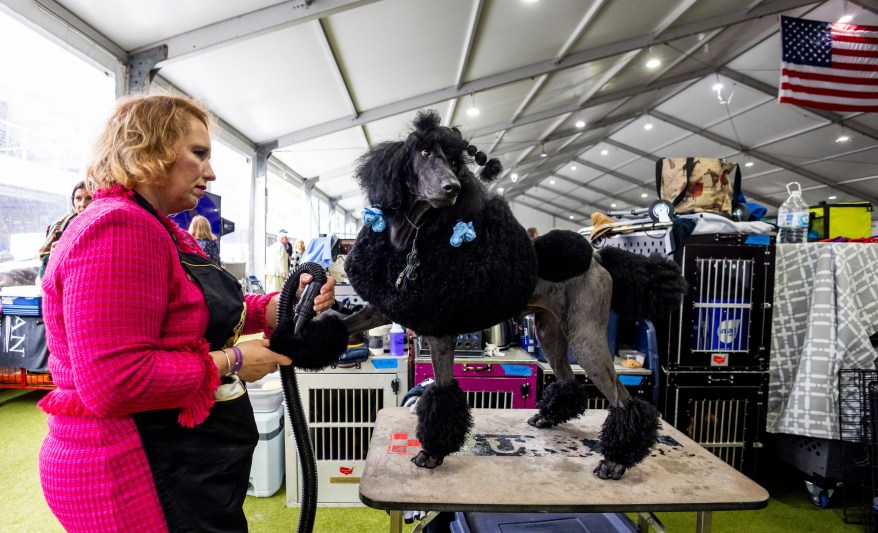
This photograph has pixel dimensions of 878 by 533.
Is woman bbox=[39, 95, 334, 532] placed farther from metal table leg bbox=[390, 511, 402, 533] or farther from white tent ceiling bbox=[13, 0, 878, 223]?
→ metal table leg bbox=[390, 511, 402, 533]

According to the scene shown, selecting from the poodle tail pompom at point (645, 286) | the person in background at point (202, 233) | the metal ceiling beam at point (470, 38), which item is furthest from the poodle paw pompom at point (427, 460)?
the metal ceiling beam at point (470, 38)

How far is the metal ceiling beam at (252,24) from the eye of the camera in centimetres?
345

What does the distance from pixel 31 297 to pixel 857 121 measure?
1298 centimetres

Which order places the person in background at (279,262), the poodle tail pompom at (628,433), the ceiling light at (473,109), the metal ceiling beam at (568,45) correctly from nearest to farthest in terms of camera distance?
the poodle tail pompom at (628,433) < the metal ceiling beam at (568,45) < the person in background at (279,262) < the ceiling light at (473,109)

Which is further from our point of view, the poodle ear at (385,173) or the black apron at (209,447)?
the poodle ear at (385,173)

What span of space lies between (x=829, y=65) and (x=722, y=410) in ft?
15.1

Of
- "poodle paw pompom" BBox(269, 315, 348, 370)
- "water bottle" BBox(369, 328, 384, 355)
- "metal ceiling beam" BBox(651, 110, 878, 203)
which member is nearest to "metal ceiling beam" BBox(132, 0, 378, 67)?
"water bottle" BBox(369, 328, 384, 355)

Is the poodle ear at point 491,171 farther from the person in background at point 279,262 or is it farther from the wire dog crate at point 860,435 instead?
the person in background at point 279,262

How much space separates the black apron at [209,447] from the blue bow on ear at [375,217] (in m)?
0.39

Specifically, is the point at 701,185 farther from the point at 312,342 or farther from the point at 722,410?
the point at 312,342

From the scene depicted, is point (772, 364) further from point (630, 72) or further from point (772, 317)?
point (630, 72)

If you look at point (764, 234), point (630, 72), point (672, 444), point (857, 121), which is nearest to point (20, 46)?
point (672, 444)

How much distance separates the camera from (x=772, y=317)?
8.39 ft

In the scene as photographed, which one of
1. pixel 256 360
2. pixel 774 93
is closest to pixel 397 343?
pixel 256 360
